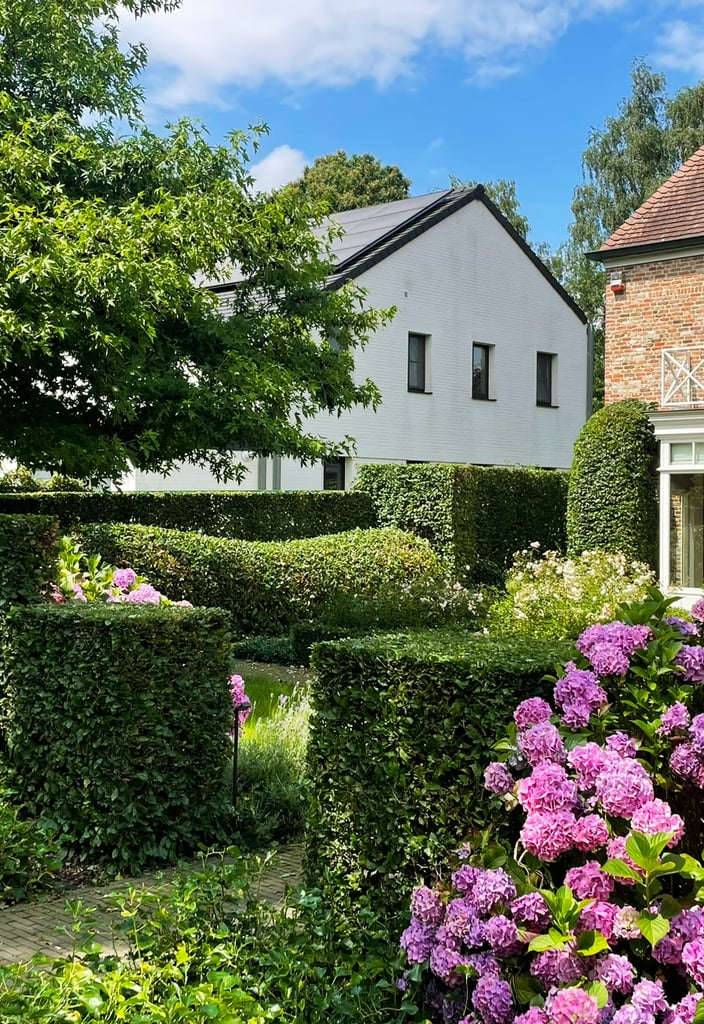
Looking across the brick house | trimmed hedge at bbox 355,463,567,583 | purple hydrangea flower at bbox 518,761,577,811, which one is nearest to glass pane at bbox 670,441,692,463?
the brick house

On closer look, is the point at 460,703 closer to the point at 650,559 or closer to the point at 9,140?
the point at 9,140

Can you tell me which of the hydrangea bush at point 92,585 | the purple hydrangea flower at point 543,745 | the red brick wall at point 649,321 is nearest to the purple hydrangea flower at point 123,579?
the hydrangea bush at point 92,585

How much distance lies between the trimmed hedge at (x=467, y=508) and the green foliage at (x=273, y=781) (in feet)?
35.4

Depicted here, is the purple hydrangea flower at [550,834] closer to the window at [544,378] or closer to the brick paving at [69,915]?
the brick paving at [69,915]

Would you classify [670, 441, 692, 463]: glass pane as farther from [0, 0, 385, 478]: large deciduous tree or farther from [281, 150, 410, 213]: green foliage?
[281, 150, 410, 213]: green foliage

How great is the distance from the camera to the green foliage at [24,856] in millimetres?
5137

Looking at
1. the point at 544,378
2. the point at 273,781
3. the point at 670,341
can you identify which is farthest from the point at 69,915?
the point at 544,378

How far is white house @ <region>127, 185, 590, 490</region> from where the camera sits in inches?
927

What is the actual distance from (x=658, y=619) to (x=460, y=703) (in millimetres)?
738

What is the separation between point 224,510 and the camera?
56.0 feet

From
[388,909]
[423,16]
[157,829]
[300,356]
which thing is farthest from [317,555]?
[388,909]

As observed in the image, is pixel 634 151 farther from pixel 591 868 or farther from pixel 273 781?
pixel 591 868

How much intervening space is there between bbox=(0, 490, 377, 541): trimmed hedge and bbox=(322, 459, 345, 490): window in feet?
12.3

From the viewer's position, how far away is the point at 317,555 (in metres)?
14.5
